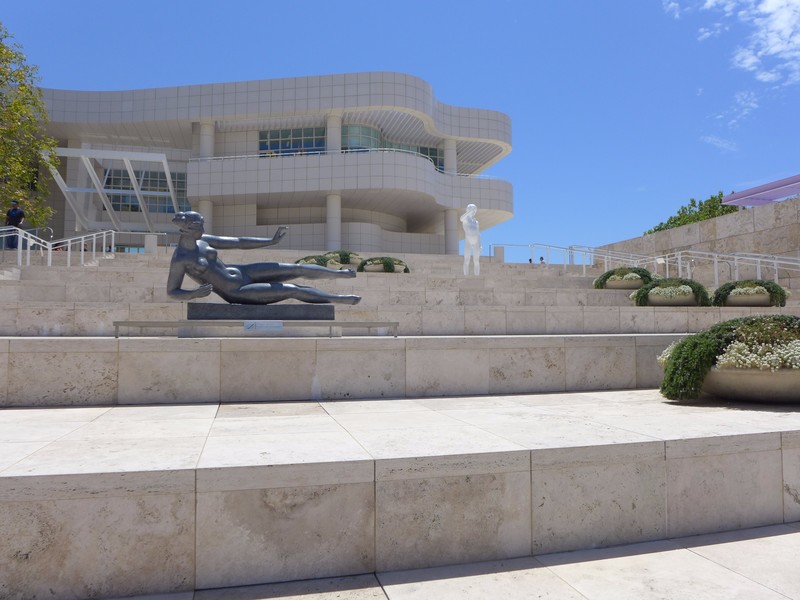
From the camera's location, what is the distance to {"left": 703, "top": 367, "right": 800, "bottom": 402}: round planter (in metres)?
6.07

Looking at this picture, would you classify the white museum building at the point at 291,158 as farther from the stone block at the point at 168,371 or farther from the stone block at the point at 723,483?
the stone block at the point at 723,483

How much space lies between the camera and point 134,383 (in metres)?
6.80

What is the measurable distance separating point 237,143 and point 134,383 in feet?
118

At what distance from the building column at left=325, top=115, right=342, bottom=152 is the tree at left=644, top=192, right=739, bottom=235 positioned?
30411 millimetres

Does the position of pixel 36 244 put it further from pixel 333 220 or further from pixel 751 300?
pixel 751 300

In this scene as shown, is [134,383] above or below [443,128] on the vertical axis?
below

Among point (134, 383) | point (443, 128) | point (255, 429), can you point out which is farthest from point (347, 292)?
point (443, 128)

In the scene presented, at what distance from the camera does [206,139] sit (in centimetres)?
3819

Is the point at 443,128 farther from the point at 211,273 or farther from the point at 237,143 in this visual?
the point at 211,273

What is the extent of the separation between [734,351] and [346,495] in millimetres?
5125

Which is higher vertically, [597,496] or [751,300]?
[751,300]

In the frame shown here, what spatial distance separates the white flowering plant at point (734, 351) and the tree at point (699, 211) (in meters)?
48.9

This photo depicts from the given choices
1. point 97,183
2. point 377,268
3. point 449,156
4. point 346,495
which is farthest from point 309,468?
point 449,156

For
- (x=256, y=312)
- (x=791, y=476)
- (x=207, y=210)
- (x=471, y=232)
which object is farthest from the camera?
(x=207, y=210)
